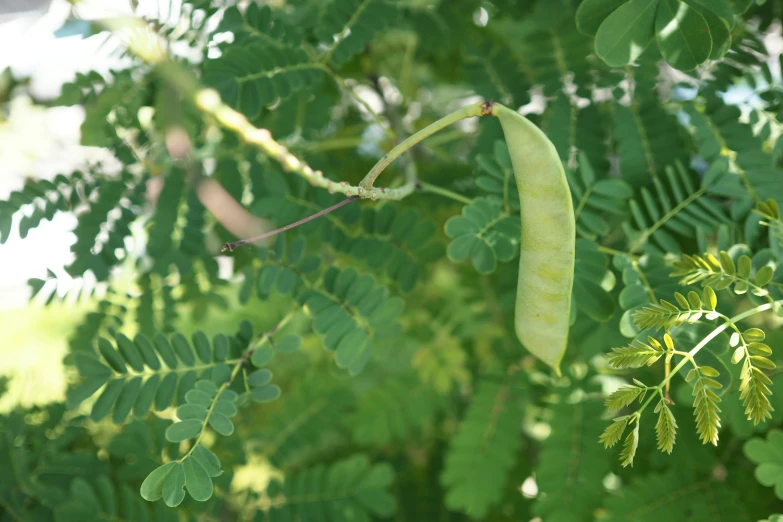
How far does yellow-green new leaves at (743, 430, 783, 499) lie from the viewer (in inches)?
24.8

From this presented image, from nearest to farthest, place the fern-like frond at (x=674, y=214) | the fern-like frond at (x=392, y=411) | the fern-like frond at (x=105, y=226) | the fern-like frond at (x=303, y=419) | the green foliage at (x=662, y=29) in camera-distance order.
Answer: the green foliage at (x=662, y=29) → the fern-like frond at (x=674, y=214) → the fern-like frond at (x=105, y=226) → the fern-like frond at (x=303, y=419) → the fern-like frond at (x=392, y=411)

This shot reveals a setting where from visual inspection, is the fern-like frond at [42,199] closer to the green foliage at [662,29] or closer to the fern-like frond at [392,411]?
the fern-like frond at [392,411]

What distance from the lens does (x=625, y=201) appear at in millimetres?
792

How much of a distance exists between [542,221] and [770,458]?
0.40 m

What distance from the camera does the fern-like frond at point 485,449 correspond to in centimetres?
97

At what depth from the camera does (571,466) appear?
2.88 ft

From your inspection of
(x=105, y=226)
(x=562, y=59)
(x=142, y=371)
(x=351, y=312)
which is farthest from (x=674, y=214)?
(x=105, y=226)

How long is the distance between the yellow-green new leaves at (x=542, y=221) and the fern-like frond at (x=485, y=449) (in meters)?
0.44

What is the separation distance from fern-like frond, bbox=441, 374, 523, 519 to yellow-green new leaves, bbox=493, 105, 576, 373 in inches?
17.2

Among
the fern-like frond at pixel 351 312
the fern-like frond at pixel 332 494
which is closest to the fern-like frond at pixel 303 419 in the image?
the fern-like frond at pixel 332 494

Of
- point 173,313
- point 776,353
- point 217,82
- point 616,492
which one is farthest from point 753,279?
point 173,313

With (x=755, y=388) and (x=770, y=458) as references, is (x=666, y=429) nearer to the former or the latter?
(x=755, y=388)

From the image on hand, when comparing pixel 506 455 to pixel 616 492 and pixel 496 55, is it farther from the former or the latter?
pixel 496 55

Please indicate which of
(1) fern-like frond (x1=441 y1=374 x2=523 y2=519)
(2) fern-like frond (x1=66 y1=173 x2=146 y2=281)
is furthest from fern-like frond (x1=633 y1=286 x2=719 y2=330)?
(2) fern-like frond (x1=66 y1=173 x2=146 y2=281)
